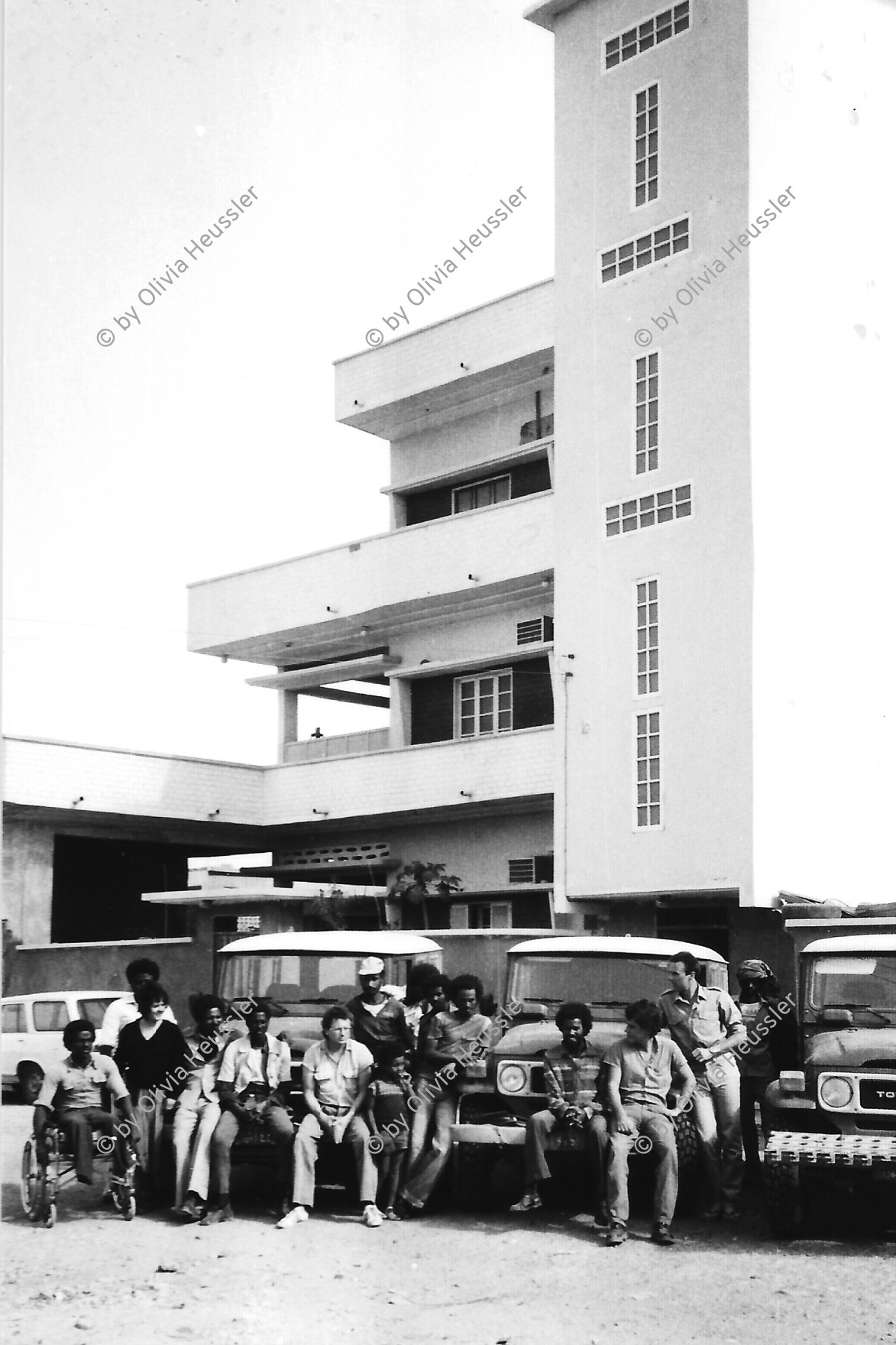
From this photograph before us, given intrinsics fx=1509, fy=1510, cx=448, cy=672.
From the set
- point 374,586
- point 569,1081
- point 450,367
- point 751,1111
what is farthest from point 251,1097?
point 450,367

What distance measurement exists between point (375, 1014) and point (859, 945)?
3.04m

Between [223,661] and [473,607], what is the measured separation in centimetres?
561

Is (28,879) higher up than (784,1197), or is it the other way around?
(28,879)

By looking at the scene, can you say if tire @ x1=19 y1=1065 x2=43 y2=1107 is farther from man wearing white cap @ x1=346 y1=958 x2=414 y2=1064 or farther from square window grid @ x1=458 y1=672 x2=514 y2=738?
square window grid @ x1=458 y1=672 x2=514 y2=738

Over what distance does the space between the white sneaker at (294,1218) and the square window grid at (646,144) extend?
1524 centimetres

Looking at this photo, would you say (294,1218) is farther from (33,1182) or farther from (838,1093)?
(838,1093)

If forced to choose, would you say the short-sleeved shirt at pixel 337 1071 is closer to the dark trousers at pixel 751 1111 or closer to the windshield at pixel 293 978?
the windshield at pixel 293 978

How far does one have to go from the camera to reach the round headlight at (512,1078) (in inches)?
352

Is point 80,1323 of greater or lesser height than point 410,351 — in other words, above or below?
below

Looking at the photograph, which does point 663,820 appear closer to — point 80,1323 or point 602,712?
point 602,712

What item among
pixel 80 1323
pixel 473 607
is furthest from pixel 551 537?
pixel 80 1323

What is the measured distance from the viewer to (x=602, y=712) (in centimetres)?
→ 2053

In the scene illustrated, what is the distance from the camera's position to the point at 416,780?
2361 cm

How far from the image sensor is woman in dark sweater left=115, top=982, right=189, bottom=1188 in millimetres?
8781
